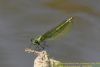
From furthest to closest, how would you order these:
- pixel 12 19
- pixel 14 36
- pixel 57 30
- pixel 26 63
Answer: pixel 12 19 → pixel 14 36 → pixel 26 63 → pixel 57 30

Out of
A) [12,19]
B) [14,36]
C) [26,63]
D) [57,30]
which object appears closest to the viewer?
[57,30]

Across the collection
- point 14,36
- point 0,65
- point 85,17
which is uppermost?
point 85,17

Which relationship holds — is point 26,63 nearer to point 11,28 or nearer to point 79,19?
point 11,28

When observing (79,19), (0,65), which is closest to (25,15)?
(79,19)

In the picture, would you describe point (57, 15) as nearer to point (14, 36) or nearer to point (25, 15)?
point (25, 15)

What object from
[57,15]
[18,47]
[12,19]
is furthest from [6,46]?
[57,15]

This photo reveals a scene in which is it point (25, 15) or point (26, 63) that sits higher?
point (25, 15)

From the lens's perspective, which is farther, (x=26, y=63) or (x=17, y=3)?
(x=17, y=3)
